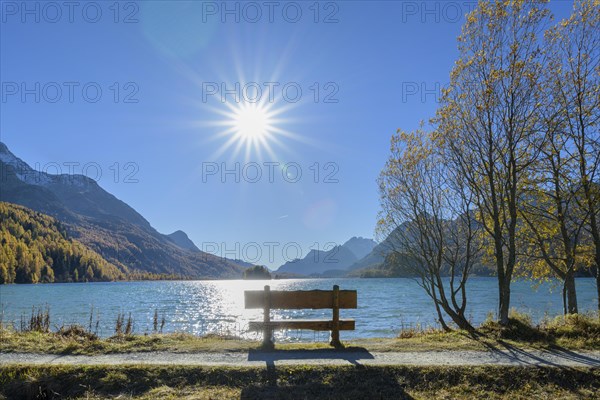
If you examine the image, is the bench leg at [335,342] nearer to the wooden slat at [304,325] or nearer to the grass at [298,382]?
the wooden slat at [304,325]

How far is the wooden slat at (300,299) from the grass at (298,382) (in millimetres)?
3667

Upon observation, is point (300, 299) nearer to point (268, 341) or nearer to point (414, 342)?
point (268, 341)

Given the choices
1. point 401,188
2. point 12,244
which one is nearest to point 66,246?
point 12,244

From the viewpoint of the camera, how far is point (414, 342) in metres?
13.8

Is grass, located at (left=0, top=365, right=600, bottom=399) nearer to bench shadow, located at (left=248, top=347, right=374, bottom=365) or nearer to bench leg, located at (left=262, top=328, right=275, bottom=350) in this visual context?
bench shadow, located at (left=248, top=347, right=374, bottom=365)

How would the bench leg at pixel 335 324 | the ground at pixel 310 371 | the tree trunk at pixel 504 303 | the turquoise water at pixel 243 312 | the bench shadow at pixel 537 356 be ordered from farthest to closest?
the turquoise water at pixel 243 312
the tree trunk at pixel 504 303
the bench leg at pixel 335 324
the bench shadow at pixel 537 356
the ground at pixel 310 371

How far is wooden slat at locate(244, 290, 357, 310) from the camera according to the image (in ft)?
45.8

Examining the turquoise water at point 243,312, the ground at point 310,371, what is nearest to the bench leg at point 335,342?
the ground at point 310,371

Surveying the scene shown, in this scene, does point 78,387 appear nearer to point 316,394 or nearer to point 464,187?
point 316,394

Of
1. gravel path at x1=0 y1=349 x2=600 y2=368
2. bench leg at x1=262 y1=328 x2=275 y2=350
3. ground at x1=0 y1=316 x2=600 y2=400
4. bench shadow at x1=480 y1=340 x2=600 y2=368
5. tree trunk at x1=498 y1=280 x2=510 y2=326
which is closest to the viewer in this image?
ground at x1=0 y1=316 x2=600 y2=400

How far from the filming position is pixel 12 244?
15900cm

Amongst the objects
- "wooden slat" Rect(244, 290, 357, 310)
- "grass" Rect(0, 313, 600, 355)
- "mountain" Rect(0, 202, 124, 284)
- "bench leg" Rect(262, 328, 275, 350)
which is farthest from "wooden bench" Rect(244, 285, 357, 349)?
"mountain" Rect(0, 202, 124, 284)

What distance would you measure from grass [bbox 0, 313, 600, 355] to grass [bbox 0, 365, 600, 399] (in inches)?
98.4

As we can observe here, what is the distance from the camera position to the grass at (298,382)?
9156 mm
